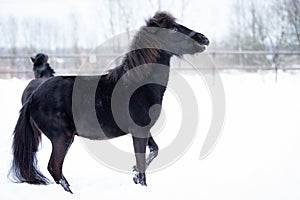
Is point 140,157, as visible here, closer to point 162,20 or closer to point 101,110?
point 101,110

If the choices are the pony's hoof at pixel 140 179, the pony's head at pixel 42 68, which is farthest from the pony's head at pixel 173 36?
the pony's head at pixel 42 68

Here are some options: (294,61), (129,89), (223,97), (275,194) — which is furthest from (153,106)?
(294,61)

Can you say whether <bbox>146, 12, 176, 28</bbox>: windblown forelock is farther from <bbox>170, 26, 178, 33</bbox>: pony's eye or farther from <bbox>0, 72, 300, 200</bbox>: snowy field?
<bbox>0, 72, 300, 200</bbox>: snowy field

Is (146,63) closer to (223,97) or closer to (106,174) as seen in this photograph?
(106,174)

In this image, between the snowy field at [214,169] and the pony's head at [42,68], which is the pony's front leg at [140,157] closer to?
the snowy field at [214,169]

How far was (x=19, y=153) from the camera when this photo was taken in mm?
3838

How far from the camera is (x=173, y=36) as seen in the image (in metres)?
4.08

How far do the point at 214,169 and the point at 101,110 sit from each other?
5.09ft

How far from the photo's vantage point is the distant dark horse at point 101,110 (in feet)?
12.3

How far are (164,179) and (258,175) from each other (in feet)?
3.42

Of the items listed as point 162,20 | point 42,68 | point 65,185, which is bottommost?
point 65,185

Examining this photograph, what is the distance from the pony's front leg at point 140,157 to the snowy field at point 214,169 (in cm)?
10

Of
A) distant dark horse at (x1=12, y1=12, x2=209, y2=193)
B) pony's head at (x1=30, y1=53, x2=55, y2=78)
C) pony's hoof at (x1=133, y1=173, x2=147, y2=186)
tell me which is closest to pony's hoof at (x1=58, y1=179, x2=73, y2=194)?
distant dark horse at (x1=12, y1=12, x2=209, y2=193)

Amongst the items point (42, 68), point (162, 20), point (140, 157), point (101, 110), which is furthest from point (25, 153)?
point (42, 68)
